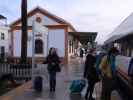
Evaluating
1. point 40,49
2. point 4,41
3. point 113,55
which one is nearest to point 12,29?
point 40,49

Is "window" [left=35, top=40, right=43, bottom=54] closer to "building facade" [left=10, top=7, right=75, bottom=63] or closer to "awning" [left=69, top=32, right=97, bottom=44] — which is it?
"building facade" [left=10, top=7, right=75, bottom=63]

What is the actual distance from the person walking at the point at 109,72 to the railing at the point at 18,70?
1004 cm

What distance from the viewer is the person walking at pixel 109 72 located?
9.46 m

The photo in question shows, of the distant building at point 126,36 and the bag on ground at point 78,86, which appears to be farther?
the bag on ground at point 78,86

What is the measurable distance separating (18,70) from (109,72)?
10.6 meters

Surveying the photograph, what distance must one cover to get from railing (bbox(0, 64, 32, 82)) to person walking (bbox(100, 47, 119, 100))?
10.0 m

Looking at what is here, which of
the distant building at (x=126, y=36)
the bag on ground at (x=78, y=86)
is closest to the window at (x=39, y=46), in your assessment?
the distant building at (x=126, y=36)

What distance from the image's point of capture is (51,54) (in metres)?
14.0

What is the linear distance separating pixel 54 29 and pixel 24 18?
2353cm

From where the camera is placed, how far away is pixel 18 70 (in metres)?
19.5

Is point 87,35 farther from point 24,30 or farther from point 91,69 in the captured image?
point 91,69

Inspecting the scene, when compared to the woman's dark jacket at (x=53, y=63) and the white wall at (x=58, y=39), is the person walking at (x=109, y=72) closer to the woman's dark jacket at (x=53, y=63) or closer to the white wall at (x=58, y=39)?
the woman's dark jacket at (x=53, y=63)

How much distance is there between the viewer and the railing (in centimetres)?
1936

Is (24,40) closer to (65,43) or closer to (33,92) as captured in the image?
(33,92)
